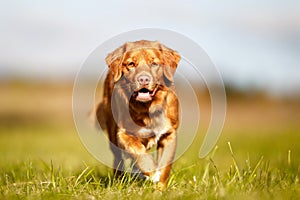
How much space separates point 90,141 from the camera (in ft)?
17.5

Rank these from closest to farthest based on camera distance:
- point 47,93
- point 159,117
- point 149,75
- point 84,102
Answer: point 149,75 < point 159,117 < point 84,102 < point 47,93

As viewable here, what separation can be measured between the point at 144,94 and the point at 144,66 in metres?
0.24

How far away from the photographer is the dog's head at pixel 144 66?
4418 mm

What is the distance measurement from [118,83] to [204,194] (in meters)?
1.61

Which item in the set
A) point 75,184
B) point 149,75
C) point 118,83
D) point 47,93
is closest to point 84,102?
point 118,83

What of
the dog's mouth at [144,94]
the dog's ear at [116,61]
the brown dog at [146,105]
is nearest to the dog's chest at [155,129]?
the brown dog at [146,105]

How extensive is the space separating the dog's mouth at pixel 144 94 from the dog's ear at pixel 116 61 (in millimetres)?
268

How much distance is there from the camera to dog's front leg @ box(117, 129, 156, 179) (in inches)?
179

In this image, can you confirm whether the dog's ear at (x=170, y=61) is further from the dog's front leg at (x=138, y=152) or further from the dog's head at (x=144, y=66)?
the dog's front leg at (x=138, y=152)

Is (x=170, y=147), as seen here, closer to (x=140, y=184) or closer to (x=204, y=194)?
(x=140, y=184)

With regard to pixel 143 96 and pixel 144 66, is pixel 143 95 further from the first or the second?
pixel 144 66

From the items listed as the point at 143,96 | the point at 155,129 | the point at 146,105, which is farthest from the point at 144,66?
the point at 155,129

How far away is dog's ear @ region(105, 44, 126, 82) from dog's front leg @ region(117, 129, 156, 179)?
0.52 meters

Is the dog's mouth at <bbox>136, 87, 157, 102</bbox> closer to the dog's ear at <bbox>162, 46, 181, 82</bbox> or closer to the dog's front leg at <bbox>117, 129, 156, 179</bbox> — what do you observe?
the dog's ear at <bbox>162, 46, 181, 82</bbox>
